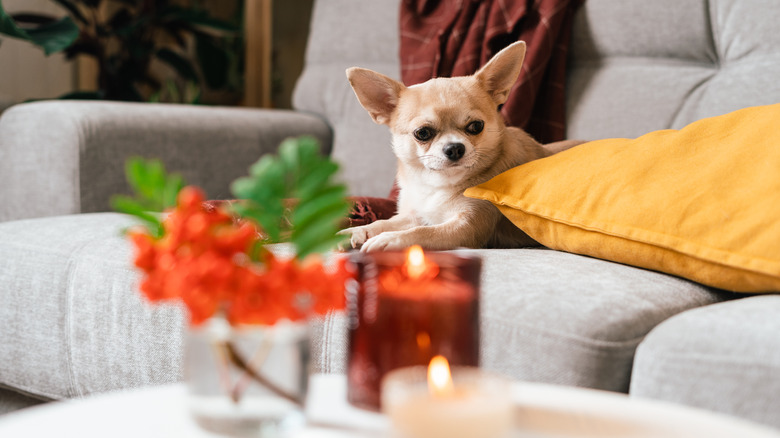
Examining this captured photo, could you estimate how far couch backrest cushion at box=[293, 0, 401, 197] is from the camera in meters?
2.17

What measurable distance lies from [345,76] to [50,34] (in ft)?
3.34

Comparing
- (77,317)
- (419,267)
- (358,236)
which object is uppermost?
(419,267)

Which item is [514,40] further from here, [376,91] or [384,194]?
[384,194]

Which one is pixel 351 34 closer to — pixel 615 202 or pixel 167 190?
pixel 615 202

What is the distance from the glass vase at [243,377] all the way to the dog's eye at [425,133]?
3.60ft

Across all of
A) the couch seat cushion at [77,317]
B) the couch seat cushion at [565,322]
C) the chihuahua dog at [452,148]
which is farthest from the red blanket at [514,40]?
the couch seat cushion at [77,317]

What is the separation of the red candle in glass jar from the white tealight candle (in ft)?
0.19

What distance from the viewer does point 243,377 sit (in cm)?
49

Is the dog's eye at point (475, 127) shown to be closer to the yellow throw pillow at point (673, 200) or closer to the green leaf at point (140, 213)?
the yellow throw pillow at point (673, 200)

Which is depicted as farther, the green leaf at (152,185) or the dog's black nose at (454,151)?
the dog's black nose at (454,151)

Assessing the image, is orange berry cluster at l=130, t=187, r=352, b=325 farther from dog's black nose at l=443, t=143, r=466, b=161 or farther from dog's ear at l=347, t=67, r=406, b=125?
dog's ear at l=347, t=67, r=406, b=125

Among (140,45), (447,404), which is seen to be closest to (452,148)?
(447,404)

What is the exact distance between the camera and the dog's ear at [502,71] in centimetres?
156

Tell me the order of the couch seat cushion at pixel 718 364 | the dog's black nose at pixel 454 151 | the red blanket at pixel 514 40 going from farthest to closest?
1. the red blanket at pixel 514 40
2. the dog's black nose at pixel 454 151
3. the couch seat cushion at pixel 718 364
